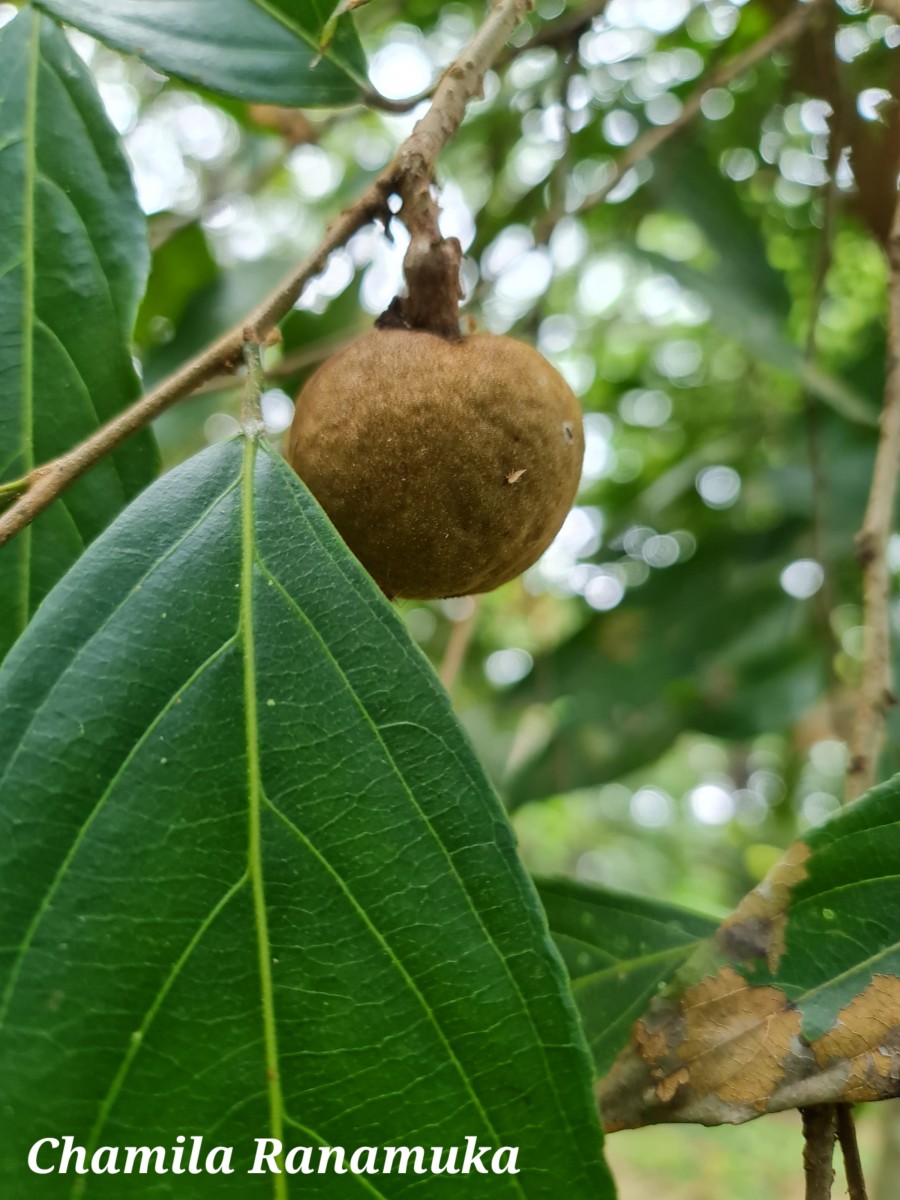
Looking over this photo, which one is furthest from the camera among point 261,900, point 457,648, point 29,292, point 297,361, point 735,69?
point 297,361

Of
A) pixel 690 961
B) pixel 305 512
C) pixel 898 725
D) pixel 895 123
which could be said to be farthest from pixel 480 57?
pixel 898 725

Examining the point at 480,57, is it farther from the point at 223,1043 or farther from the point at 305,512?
the point at 223,1043

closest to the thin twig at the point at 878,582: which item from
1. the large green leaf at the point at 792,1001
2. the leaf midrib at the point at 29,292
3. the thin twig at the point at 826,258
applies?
the large green leaf at the point at 792,1001

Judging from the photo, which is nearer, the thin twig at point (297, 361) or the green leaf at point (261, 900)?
the green leaf at point (261, 900)

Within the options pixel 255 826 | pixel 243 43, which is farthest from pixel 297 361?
pixel 255 826

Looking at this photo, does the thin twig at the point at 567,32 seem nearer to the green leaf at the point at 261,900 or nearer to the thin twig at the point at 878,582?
the thin twig at the point at 878,582

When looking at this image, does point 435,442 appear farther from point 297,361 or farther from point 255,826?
point 297,361
